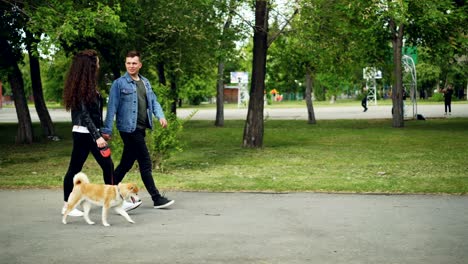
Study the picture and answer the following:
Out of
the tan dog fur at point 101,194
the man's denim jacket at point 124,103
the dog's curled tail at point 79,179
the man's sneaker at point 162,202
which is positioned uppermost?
the man's denim jacket at point 124,103

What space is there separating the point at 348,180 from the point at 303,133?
51.9ft

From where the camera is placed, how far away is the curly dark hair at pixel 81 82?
7.93m

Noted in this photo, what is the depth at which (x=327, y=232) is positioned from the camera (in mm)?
7242

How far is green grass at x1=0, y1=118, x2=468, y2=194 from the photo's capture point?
11.1m

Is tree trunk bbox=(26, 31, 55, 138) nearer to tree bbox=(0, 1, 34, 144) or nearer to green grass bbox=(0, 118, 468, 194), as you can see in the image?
green grass bbox=(0, 118, 468, 194)

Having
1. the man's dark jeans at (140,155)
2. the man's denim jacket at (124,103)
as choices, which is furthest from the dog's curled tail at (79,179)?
the man's dark jeans at (140,155)

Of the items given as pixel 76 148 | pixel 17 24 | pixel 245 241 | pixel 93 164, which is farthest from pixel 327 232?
pixel 17 24

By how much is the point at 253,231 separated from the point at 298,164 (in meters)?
8.23

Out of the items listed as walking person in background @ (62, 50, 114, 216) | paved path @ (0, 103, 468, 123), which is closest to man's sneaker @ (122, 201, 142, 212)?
walking person in background @ (62, 50, 114, 216)

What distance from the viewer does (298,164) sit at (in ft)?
50.6

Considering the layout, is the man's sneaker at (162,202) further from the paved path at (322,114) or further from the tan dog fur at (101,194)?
the paved path at (322,114)

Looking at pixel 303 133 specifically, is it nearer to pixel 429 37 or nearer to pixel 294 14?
pixel 429 37

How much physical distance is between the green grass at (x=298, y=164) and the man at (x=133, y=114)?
6.27ft

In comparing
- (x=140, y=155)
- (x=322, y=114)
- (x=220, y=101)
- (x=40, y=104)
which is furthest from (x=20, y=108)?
(x=322, y=114)
